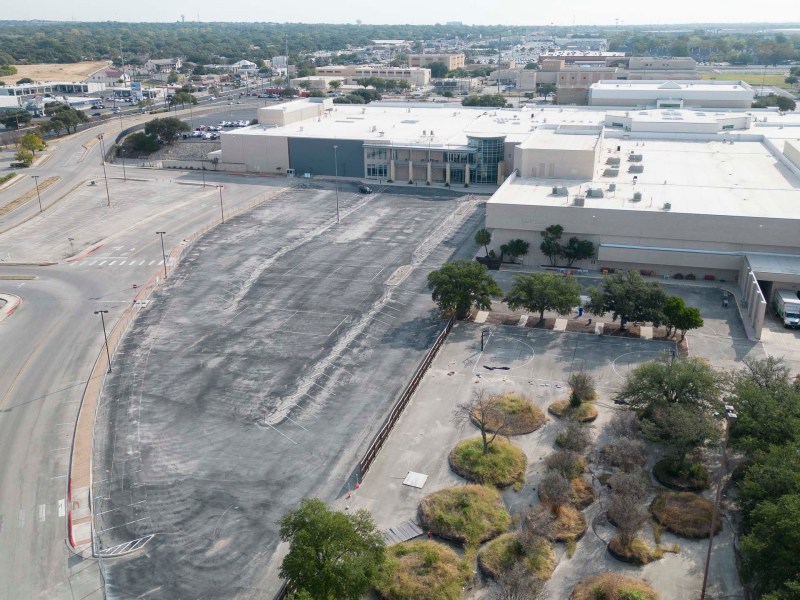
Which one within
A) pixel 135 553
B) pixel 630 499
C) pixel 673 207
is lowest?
pixel 135 553

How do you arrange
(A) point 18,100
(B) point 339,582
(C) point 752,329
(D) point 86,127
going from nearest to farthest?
1. (B) point 339,582
2. (C) point 752,329
3. (D) point 86,127
4. (A) point 18,100

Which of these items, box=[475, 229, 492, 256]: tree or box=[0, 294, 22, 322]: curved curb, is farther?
box=[475, 229, 492, 256]: tree

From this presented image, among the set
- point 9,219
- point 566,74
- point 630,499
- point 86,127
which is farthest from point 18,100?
point 630,499

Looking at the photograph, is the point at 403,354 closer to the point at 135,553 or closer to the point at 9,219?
the point at 135,553

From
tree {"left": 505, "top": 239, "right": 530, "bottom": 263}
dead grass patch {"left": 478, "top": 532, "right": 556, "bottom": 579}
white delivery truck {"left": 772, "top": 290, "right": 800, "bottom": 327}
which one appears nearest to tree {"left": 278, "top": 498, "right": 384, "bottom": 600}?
dead grass patch {"left": 478, "top": 532, "right": 556, "bottom": 579}

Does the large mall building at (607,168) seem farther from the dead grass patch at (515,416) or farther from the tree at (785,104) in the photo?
the tree at (785,104)

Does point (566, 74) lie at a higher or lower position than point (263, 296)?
higher

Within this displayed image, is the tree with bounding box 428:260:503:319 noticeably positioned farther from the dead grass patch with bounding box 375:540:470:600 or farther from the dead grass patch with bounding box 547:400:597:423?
the dead grass patch with bounding box 375:540:470:600
